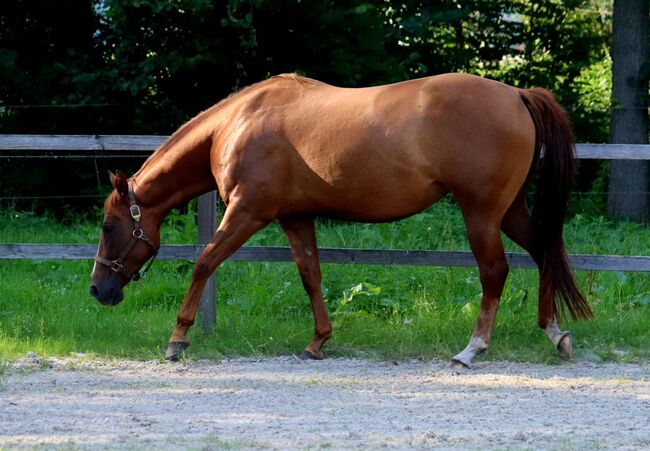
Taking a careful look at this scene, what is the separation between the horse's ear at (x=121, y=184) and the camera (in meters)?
6.61

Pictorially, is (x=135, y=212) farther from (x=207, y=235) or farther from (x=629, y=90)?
(x=629, y=90)

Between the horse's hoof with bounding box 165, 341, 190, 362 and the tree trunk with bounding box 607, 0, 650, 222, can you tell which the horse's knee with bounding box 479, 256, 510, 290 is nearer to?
the horse's hoof with bounding box 165, 341, 190, 362

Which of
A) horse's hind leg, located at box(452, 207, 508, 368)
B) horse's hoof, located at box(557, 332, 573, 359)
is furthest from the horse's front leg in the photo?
horse's hoof, located at box(557, 332, 573, 359)

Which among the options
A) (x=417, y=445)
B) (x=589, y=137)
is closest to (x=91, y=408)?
(x=417, y=445)

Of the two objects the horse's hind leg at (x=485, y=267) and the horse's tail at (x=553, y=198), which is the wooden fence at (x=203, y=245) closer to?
the horse's tail at (x=553, y=198)

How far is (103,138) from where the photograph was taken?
280 inches

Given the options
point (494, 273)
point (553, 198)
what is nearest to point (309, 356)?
point (494, 273)

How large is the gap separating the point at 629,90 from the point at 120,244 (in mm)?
8117

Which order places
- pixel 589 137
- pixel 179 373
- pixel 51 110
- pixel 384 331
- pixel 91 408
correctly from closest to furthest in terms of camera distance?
pixel 91 408
pixel 179 373
pixel 384 331
pixel 51 110
pixel 589 137

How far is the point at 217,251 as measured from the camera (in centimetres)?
636

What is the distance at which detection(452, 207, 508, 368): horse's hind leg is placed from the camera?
241 inches

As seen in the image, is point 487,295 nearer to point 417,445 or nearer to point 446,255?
point 446,255

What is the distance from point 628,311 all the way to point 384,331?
1.94 m

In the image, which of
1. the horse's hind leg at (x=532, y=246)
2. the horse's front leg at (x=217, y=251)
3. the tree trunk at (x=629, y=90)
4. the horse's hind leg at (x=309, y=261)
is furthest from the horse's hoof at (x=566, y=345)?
the tree trunk at (x=629, y=90)
